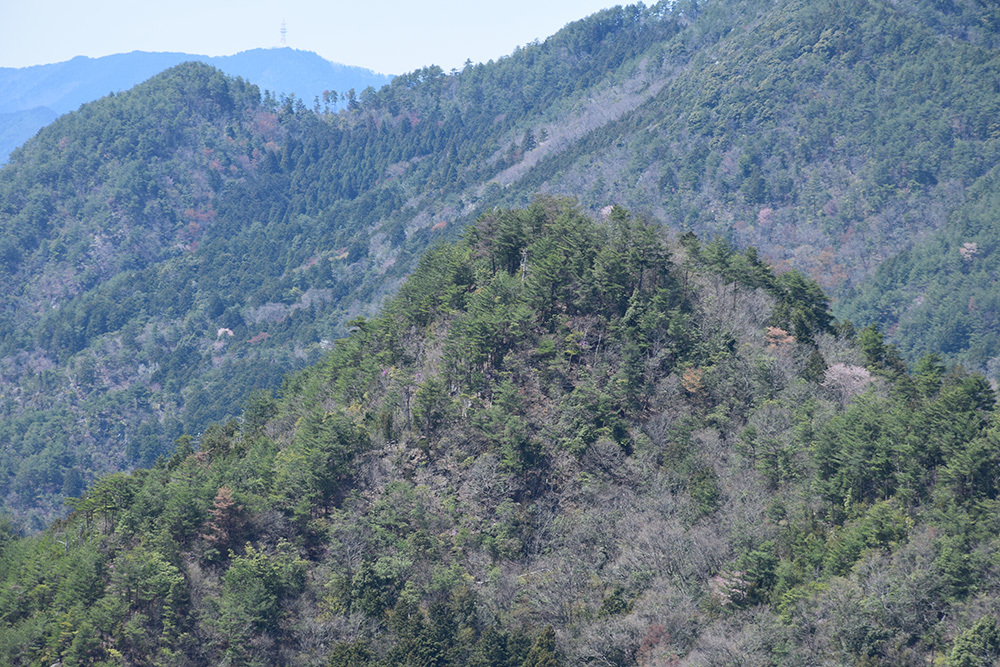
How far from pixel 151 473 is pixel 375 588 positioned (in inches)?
926

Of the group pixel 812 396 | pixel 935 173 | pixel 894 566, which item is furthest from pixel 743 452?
pixel 935 173

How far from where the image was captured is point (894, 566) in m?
47.8

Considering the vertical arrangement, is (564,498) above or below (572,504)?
above

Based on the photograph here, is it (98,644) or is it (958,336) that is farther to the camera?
(958,336)

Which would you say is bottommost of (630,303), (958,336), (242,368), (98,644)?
(958,336)

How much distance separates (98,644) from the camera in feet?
180

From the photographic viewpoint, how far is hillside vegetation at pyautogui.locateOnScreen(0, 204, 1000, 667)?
163 ft

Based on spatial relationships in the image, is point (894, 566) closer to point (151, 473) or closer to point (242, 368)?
point (151, 473)

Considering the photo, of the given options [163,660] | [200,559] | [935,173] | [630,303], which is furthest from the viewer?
[935,173]

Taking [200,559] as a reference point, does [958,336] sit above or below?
below

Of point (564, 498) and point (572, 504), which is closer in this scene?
point (572, 504)

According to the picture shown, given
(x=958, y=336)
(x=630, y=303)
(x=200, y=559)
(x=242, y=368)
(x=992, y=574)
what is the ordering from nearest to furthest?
(x=992, y=574) → (x=200, y=559) → (x=630, y=303) → (x=958, y=336) → (x=242, y=368)

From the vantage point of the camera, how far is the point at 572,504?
61219 millimetres

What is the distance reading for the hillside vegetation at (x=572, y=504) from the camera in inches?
1960
